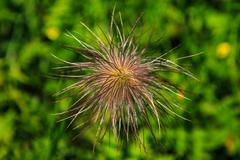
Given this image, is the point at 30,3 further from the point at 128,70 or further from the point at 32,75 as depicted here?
the point at 128,70

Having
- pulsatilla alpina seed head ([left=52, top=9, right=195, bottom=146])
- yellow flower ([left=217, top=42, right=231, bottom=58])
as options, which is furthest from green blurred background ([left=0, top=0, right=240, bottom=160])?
pulsatilla alpina seed head ([left=52, top=9, right=195, bottom=146])

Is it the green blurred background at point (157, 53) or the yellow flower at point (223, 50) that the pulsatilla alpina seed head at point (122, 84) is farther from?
the yellow flower at point (223, 50)

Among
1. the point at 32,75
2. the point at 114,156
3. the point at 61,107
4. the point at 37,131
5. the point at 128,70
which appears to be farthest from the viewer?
the point at 32,75

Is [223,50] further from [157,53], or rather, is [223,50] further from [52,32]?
[52,32]

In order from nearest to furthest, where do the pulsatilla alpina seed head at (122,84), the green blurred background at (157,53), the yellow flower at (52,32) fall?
the pulsatilla alpina seed head at (122,84)
the green blurred background at (157,53)
the yellow flower at (52,32)

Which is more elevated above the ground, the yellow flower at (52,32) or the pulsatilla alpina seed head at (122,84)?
the yellow flower at (52,32)

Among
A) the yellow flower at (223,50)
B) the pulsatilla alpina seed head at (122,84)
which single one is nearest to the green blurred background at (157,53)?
the yellow flower at (223,50)

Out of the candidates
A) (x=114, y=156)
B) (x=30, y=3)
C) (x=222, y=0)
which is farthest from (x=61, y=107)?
(x=222, y=0)

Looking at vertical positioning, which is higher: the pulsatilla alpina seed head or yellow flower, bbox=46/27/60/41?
yellow flower, bbox=46/27/60/41

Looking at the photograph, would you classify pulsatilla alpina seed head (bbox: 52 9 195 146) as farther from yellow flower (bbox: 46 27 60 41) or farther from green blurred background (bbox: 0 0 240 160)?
yellow flower (bbox: 46 27 60 41)
